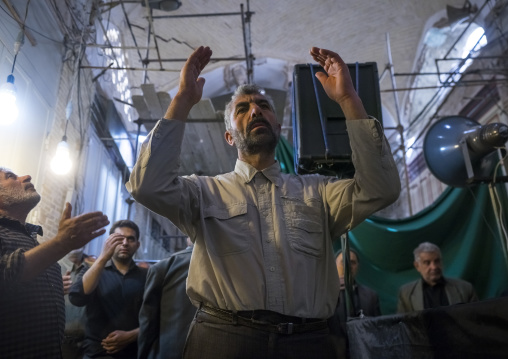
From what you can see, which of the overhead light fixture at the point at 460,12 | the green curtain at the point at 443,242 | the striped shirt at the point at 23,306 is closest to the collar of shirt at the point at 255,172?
the striped shirt at the point at 23,306

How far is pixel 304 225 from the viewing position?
1.52 m

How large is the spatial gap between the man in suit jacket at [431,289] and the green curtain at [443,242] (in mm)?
1164

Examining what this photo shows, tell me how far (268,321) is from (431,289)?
314 cm

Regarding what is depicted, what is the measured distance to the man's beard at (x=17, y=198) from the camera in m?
2.40

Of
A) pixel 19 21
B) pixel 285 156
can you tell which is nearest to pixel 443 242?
pixel 285 156

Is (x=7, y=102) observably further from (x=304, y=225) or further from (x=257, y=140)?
(x=304, y=225)

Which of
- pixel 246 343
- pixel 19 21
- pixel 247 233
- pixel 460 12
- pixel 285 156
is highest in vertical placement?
pixel 460 12

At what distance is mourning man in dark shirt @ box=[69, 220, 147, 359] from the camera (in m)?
2.92

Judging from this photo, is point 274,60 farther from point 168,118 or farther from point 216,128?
point 168,118

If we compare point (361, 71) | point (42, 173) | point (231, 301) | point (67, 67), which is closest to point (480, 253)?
point (361, 71)

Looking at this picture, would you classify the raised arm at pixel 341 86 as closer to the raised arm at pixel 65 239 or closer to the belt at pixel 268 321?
the belt at pixel 268 321

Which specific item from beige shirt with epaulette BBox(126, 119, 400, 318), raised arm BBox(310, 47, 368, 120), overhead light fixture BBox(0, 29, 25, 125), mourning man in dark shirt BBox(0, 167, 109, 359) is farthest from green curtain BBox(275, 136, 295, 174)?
beige shirt with epaulette BBox(126, 119, 400, 318)

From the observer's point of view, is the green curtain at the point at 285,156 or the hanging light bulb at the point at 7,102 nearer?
the hanging light bulb at the point at 7,102

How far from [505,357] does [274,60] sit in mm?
9882
